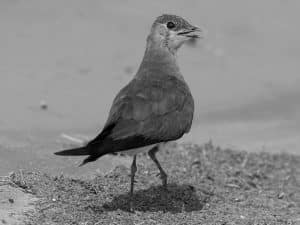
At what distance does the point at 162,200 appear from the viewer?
7.03 m

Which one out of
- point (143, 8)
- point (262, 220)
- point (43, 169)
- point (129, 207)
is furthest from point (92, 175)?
point (143, 8)

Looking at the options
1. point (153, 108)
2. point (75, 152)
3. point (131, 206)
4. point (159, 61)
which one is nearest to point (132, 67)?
point (159, 61)

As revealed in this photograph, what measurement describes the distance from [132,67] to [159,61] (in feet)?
14.0

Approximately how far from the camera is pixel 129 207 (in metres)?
6.69

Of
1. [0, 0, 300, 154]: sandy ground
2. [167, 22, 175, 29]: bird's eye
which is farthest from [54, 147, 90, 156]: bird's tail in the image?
[0, 0, 300, 154]: sandy ground

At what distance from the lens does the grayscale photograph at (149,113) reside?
6680 mm

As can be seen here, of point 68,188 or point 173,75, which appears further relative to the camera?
point 173,75

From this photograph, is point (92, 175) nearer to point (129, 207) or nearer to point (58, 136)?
point (129, 207)

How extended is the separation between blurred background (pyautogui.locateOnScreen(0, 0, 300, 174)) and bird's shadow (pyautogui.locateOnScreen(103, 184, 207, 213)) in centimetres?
173

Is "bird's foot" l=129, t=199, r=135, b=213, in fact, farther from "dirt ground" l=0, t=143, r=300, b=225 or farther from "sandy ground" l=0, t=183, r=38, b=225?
"sandy ground" l=0, t=183, r=38, b=225

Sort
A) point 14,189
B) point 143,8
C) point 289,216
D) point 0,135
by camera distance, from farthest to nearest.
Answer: point 143,8
point 0,135
point 289,216
point 14,189

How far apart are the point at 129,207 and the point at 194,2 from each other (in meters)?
8.05

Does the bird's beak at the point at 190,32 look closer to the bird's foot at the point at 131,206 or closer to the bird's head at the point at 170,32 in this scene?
the bird's head at the point at 170,32

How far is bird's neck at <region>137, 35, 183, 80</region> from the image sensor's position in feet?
25.1
